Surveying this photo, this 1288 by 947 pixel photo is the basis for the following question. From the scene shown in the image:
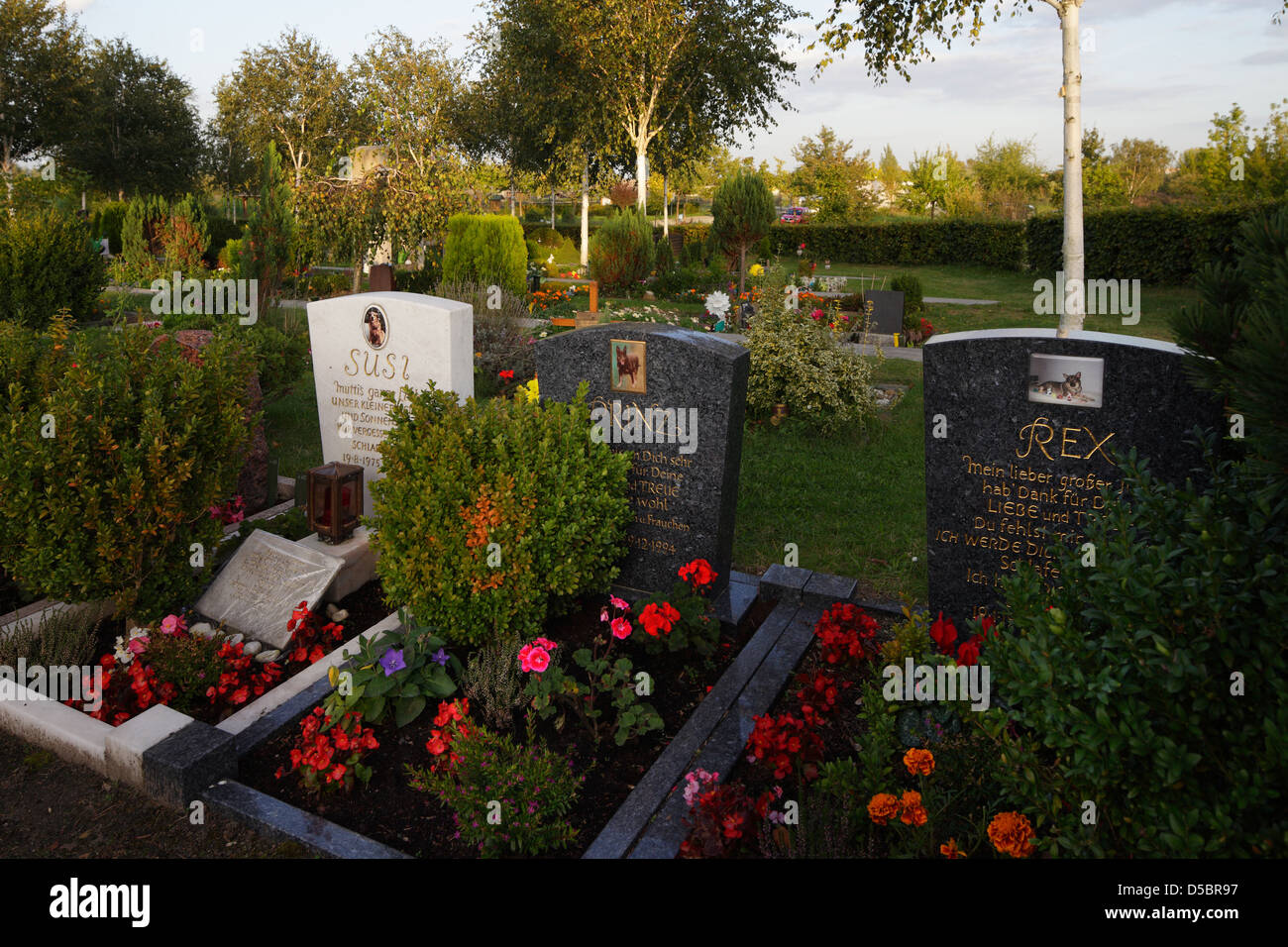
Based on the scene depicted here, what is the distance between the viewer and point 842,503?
7.17 metres

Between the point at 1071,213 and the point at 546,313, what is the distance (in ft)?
29.6

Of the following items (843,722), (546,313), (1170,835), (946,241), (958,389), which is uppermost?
(946,241)

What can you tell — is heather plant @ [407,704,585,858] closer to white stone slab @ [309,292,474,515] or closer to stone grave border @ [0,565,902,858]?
stone grave border @ [0,565,902,858]

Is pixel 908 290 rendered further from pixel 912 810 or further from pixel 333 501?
pixel 912 810

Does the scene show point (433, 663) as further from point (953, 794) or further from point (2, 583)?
point (2, 583)

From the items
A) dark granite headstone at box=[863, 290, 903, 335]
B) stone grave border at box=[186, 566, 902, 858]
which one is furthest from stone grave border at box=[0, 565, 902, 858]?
dark granite headstone at box=[863, 290, 903, 335]

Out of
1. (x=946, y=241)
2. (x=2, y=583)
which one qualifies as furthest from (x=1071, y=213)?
(x=946, y=241)

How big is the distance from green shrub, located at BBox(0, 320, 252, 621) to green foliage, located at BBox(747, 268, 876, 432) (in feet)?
18.6

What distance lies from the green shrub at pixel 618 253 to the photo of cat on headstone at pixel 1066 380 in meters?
18.0

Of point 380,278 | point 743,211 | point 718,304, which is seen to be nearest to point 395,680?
point 380,278

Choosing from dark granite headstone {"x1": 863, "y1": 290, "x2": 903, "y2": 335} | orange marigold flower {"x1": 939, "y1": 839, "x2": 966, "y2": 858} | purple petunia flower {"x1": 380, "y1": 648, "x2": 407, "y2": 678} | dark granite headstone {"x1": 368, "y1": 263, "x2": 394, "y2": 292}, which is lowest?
orange marigold flower {"x1": 939, "y1": 839, "x2": 966, "y2": 858}

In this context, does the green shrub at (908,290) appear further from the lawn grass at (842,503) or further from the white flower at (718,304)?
the lawn grass at (842,503)

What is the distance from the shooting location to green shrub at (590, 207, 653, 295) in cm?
2177

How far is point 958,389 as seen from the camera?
4.56 metres
